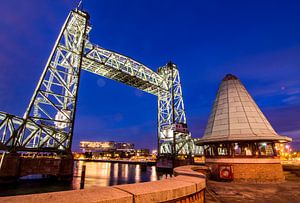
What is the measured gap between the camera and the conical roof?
1018 centimetres

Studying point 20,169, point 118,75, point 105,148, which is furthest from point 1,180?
point 105,148

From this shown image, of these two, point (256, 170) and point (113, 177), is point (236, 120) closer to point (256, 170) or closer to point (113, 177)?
point (256, 170)

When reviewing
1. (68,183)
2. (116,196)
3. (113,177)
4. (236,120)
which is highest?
(236,120)

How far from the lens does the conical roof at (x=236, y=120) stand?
10.2 metres

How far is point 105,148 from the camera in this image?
151 metres

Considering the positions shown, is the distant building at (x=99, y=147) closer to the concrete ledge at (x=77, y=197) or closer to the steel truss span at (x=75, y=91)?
the steel truss span at (x=75, y=91)

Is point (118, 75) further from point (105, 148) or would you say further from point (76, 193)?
point (105, 148)

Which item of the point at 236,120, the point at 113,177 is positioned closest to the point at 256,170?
the point at 236,120

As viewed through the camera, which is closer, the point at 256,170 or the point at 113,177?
the point at 256,170

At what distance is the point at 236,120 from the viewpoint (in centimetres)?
1108

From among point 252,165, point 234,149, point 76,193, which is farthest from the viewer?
point 234,149

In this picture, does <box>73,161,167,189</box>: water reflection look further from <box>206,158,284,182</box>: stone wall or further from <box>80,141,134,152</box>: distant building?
<box>80,141,134,152</box>: distant building

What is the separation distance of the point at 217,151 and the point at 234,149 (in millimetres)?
993

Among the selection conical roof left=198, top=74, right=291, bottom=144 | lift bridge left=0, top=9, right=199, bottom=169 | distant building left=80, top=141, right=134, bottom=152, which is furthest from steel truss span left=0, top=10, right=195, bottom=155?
distant building left=80, top=141, right=134, bottom=152
